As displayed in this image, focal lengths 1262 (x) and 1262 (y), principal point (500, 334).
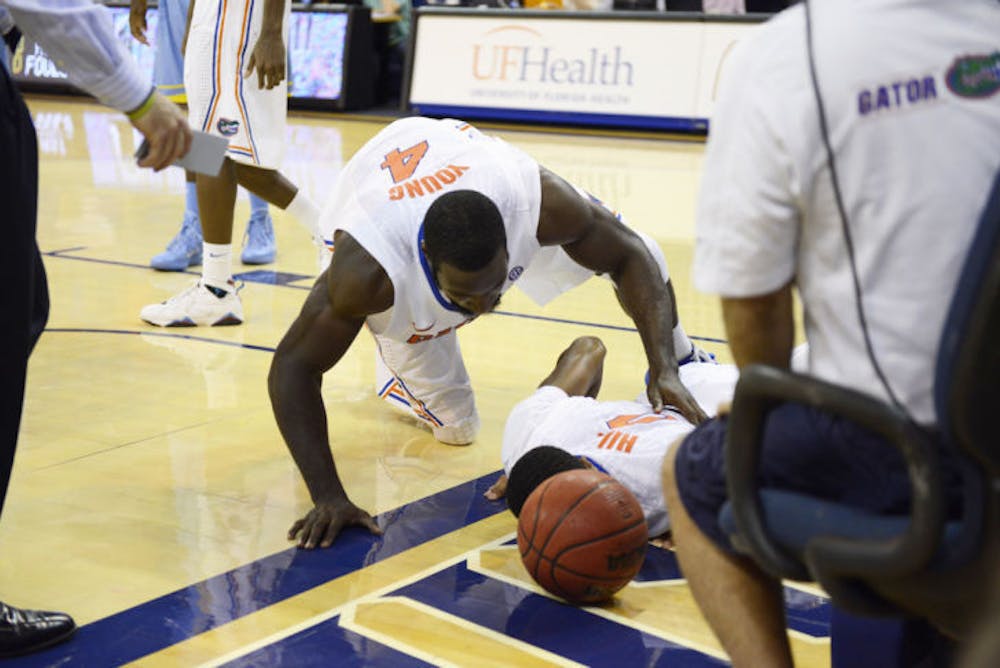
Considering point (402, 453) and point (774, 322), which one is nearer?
point (774, 322)

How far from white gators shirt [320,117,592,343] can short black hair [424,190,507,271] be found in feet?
0.52

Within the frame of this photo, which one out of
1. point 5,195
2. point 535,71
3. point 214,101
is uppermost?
point 5,195

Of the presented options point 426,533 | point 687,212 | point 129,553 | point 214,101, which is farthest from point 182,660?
point 687,212

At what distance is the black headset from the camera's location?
5.32 feet

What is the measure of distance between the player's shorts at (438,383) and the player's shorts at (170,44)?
2956 mm

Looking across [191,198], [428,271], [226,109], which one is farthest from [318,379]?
[191,198]

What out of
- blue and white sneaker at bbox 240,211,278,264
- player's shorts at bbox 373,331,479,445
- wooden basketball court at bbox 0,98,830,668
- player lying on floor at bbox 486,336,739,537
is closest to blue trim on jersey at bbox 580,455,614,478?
player lying on floor at bbox 486,336,739,537

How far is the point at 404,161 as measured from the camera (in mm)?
3639

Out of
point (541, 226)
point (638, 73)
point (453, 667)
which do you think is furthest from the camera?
point (638, 73)

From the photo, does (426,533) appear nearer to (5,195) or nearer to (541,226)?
(541,226)

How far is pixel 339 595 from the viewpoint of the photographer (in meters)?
2.88

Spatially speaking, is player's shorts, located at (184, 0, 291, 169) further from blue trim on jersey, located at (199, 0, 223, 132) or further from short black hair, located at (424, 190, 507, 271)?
short black hair, located at (424, 190, 507, 271)

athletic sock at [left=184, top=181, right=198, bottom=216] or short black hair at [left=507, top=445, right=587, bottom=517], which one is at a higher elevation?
short black hair at [left=507, top=445, right=587, bottom=517]

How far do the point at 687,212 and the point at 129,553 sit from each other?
5.60 m
